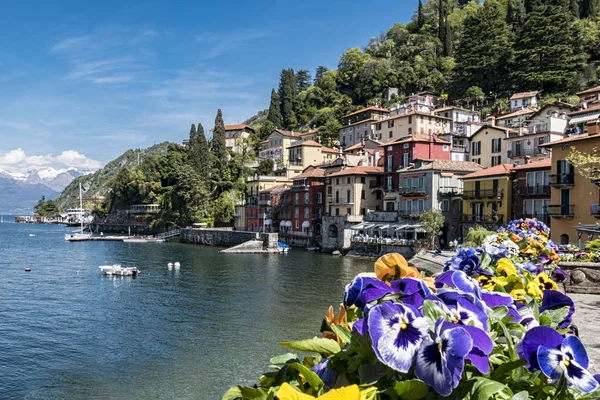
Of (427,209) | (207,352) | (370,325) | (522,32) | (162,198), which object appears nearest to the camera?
(370,325)

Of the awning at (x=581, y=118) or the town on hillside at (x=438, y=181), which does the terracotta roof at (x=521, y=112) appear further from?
the awning at (x=581, y=118)

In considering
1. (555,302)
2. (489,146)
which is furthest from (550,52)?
(555,302)

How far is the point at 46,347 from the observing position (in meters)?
22.2

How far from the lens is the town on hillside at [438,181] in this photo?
36.9m

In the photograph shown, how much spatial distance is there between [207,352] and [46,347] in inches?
308

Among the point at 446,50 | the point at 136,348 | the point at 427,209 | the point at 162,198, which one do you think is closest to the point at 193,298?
the point at 136,348

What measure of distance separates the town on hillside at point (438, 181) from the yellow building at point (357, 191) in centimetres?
15

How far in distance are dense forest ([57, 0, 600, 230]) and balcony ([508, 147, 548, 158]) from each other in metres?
23.8

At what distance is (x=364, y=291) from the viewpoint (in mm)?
2109

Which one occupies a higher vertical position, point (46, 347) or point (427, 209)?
point (427, 209)

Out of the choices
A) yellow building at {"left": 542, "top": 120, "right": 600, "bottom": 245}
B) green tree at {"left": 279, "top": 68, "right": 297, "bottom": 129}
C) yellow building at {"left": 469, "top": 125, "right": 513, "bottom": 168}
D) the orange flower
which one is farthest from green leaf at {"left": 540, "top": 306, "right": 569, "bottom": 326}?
green tree at {"left": 279, "top": 68, "right": 297, "bottom": 129}

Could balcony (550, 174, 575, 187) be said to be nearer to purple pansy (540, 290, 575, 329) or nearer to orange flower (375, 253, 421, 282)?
purple pansy (540, 290, 575, 329)

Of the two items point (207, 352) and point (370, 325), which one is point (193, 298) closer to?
point (207, 352)

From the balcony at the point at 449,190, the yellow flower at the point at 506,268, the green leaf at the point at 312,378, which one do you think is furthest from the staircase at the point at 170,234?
the green leaf at the point at 312,378
